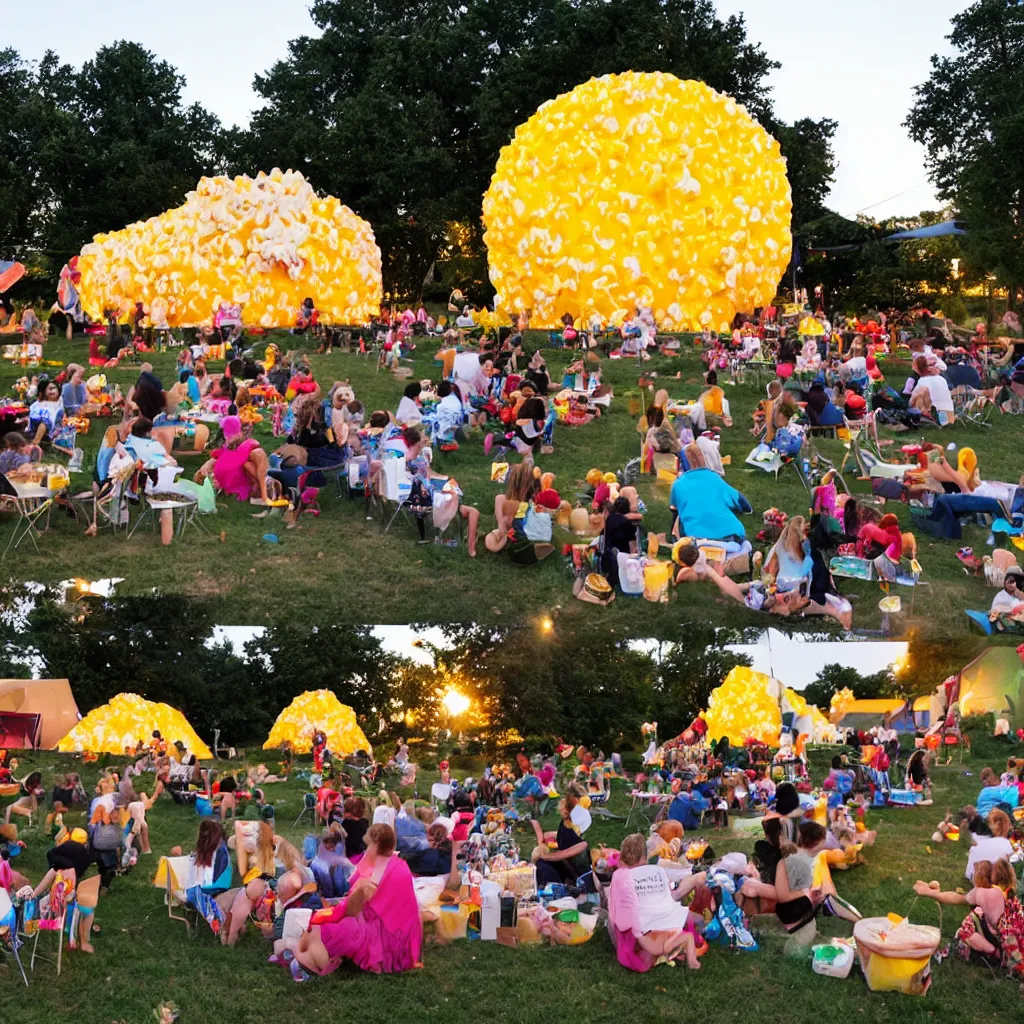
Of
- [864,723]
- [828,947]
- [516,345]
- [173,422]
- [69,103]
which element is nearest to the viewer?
[828,947]

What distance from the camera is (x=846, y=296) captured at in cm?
3434

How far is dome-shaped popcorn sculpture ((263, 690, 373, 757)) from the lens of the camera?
21.6 metres

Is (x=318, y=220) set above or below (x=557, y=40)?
below

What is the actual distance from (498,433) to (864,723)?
1142cm

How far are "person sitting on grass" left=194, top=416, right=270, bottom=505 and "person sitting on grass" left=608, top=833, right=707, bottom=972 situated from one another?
21.2 ft

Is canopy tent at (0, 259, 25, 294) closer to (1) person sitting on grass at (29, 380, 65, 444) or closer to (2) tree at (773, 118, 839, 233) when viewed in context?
(1) person sitting on grass at (29, 380, 65, 444)

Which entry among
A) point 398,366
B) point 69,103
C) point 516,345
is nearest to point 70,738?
point 398,366

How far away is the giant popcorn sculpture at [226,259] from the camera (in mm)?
24000

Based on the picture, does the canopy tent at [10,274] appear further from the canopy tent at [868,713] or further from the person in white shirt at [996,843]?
the person in white shirt at [996,843]

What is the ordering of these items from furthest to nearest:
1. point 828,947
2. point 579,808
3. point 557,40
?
point 557,40, point 579,808, point 828,947


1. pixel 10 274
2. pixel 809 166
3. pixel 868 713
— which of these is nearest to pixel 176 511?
pixel 10 274

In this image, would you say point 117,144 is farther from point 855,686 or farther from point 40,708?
point 855,686

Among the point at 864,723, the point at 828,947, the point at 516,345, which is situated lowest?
the point at 864,723

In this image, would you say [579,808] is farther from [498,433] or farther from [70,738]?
[70,738]
